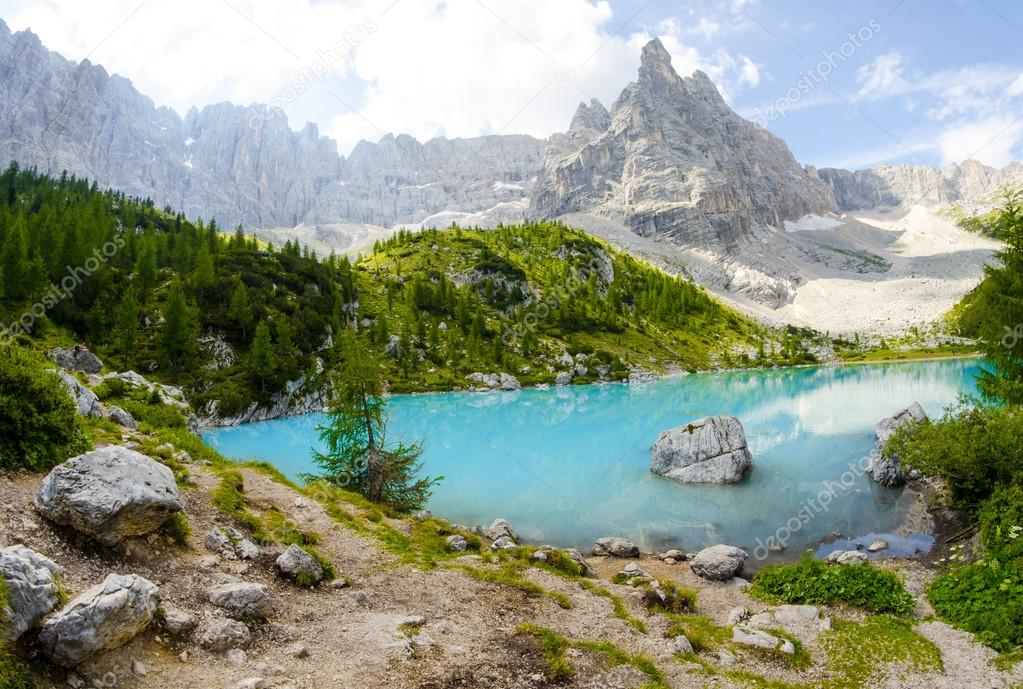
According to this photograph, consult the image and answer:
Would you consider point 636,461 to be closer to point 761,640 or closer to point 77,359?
point 761,640

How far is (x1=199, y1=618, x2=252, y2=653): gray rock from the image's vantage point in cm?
1033

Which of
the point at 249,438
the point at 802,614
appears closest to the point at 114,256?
the point at 249,438

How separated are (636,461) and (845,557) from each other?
23033mm

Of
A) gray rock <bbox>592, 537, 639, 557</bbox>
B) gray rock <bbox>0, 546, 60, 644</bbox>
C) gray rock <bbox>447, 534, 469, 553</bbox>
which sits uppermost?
gray rock <bbox>0, 546, 60, 644</bbox>

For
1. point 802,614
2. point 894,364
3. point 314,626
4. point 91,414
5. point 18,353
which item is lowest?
point 802,614

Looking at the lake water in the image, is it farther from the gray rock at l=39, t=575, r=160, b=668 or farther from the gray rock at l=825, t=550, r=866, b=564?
the gray rock at l=39, t=575, r=160, b=668

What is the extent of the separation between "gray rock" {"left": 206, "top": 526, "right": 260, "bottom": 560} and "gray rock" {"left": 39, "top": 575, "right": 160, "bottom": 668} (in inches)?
202

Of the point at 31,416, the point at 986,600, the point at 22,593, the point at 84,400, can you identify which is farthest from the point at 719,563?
the point at 84,400

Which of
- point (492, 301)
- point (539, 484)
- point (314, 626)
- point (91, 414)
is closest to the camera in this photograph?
point (314, 626)

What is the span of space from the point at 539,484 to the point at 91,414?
91.8ft

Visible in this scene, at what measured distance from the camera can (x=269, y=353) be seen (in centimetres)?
7250

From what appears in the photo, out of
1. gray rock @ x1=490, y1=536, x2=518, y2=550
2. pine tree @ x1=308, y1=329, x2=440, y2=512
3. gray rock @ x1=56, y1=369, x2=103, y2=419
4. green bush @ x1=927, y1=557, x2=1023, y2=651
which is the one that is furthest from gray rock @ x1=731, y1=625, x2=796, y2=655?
gray rock @ x1=56, y1=369, x2=103, y2=419

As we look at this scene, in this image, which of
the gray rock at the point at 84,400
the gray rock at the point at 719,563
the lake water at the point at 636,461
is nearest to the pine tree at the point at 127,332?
the lake water at the point at 636,461

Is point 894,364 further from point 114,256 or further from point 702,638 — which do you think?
point 114,256
